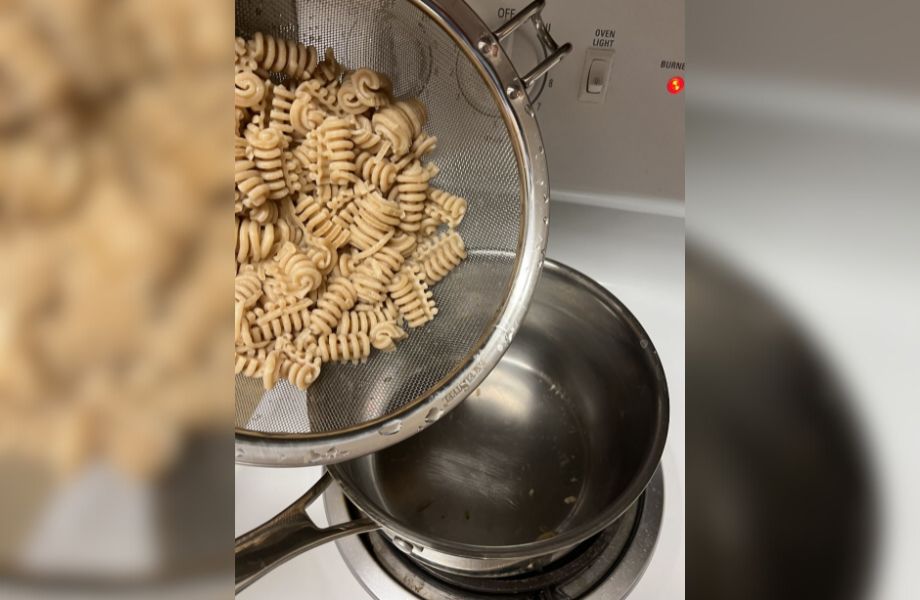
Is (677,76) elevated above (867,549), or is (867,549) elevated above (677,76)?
(677,76)

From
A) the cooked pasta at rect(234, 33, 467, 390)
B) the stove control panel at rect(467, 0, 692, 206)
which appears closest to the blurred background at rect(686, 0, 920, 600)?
the stove control panel at rect(467, 0, 692, 206)

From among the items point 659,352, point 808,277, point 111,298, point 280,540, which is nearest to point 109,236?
point 111,298

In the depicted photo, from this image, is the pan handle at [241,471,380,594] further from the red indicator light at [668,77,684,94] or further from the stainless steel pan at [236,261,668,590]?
the red indicator light at [668,77,684,94]

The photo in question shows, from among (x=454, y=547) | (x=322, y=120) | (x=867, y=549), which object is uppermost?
(x=322, y=120)

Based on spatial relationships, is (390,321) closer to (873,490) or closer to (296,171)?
(296,171)

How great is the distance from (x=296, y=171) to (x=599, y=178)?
1.01 ft

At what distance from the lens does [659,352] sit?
74 cm

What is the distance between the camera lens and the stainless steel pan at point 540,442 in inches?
25.7

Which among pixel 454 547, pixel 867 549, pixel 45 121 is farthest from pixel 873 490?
pixel 454 547

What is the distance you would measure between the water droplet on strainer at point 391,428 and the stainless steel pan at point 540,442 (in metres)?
0.03

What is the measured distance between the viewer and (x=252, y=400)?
2.14 feet

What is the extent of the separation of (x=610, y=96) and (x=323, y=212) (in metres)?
0.29

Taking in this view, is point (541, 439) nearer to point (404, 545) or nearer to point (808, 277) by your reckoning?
point (404, 545)

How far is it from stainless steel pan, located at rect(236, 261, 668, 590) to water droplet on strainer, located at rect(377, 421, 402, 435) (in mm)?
28
